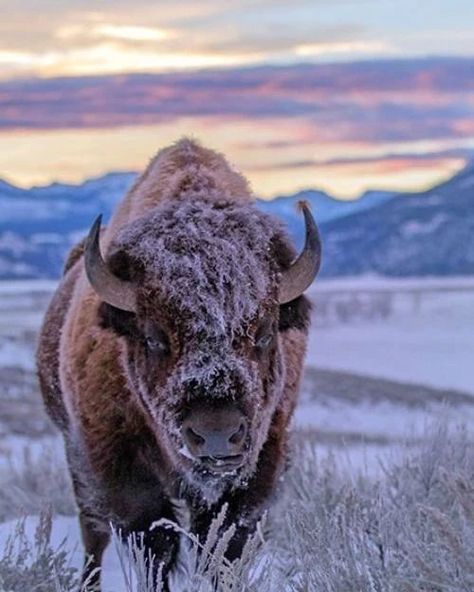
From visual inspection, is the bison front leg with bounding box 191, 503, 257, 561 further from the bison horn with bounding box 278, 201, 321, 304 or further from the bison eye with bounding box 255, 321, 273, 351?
the bison horn with bounding box 278, 201, 321, 304

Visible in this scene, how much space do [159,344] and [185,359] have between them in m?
0.26

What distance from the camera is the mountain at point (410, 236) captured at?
113562 millimetres

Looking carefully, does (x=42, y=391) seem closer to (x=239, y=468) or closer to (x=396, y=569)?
(x=239, y=468)

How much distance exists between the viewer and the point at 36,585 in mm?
5750

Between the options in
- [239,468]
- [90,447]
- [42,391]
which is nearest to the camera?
[239,468]

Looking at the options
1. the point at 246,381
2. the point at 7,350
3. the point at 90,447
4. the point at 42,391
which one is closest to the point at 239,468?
the point at 246,381

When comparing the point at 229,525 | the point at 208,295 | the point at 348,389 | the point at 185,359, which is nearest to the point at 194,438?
the point at 185,359

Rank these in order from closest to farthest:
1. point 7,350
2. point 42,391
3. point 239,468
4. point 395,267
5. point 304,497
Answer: point 239,468
point 304,497
point 42,391
point 7,350
point 395,267

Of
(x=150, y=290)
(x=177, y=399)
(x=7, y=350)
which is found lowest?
(x=7, y=350)

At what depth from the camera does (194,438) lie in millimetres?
5441

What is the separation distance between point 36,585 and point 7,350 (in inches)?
1090

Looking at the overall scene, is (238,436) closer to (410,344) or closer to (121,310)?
(121,310)

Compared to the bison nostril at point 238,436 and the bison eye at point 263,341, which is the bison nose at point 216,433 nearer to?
the bison nostril at point 238,436

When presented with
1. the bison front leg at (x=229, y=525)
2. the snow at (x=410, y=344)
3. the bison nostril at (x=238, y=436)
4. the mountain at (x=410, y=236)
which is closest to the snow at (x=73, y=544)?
the bison front leg at (x=229, y=525)
